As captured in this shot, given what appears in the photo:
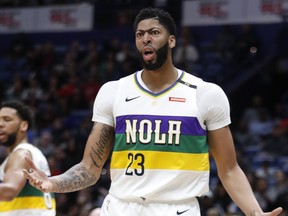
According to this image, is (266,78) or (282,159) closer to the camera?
(282,159)

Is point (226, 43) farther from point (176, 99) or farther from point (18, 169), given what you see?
point (176, 99)

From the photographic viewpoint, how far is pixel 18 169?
21.3ft

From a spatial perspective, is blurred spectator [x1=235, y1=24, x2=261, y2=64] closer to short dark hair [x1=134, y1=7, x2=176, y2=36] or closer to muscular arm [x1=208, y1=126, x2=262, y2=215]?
short dark hair [x1=134, y1=7, x2=176, y2=36]

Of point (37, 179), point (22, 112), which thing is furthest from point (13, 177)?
point (37, 179)

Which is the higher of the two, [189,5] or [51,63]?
[189,5]

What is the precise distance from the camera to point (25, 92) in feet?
59.0

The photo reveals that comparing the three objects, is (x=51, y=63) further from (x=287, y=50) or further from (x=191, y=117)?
(x=191, y=117)

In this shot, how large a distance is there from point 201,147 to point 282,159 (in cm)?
884

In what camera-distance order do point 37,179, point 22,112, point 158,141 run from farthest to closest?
point 22,112 → point 158,141 → point 37,179

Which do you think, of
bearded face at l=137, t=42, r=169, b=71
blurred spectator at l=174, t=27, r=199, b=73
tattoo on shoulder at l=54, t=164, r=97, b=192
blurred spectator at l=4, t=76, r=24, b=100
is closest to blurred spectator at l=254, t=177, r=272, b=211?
blurred spectator at l=174, t=27, r=199, b=73

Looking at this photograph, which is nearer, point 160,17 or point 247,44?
point 160,17

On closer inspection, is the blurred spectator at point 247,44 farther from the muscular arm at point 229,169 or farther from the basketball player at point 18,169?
the muscular arm at point 229,169

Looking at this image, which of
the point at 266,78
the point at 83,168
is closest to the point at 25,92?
the point at 266,78

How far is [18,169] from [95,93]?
10.2 m
